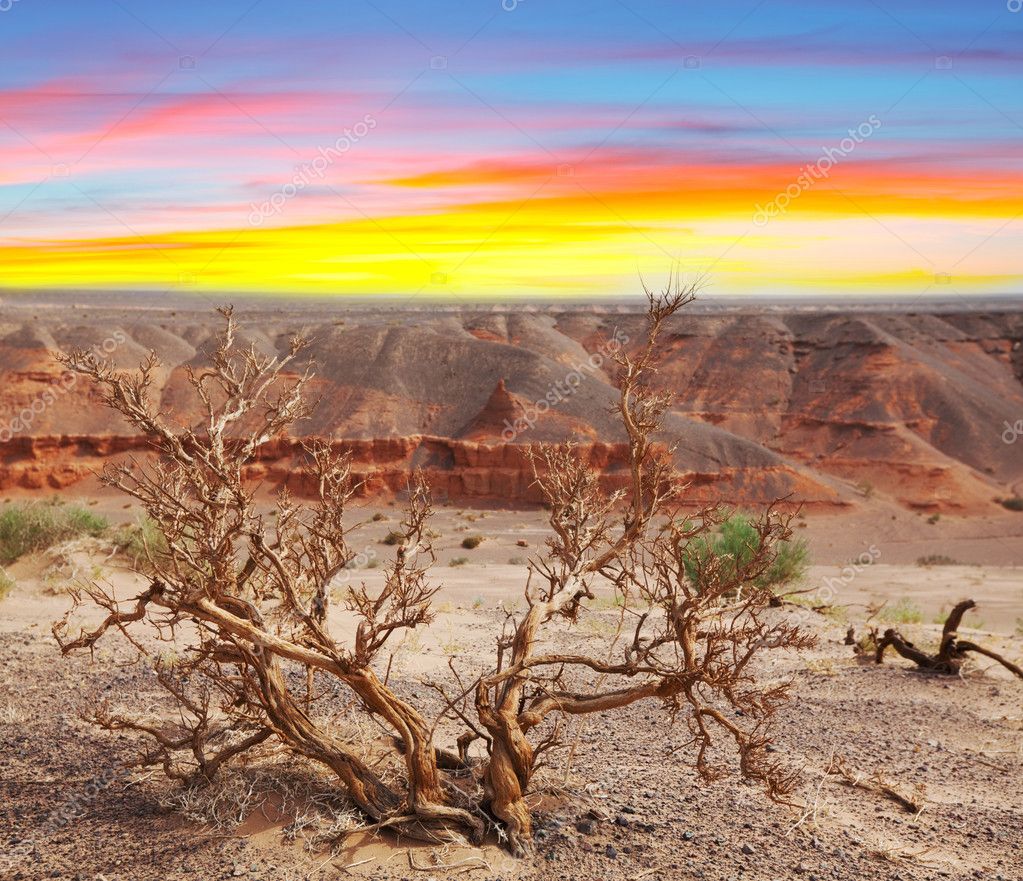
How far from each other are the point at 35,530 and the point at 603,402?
3027 centimetres

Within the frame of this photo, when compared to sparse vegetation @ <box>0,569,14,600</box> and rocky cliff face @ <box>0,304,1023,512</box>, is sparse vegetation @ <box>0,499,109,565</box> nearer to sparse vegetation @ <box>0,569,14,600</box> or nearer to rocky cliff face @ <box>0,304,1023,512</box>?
sparse vegetation @ <box>0,569,14,600</box>

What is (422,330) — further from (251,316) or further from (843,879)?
(843,879)

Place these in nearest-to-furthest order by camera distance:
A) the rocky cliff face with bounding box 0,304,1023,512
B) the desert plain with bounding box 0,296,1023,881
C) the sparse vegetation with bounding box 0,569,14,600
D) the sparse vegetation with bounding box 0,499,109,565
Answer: the desert plain with bounding box 0,296,1023,881, the sparse vegetation with bounding box 0,569,14,600, the sparse vegetation with bounding box 0,499,109,565, the rocky cliff face with bounding box 0,304,1023,512

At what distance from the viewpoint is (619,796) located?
634 centimetres

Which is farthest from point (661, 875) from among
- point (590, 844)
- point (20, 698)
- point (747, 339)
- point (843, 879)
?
point (747, 339)

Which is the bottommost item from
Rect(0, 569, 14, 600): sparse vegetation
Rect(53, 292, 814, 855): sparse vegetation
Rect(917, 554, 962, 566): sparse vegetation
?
Rect(917, 554, 962, 566): sparse vegetation

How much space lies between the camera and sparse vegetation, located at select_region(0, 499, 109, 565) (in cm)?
1533

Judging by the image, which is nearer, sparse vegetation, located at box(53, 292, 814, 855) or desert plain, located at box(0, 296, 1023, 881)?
sparse vegetation, located at box(53, 292, 814, 855)

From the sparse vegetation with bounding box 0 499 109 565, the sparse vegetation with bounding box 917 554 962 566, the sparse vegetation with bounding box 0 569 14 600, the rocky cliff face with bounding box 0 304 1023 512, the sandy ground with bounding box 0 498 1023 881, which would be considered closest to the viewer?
the sandy ground with bounding box 0 498 1023 881

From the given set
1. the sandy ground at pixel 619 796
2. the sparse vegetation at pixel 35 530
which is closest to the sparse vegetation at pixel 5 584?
the sandy ground at pixel 619 796

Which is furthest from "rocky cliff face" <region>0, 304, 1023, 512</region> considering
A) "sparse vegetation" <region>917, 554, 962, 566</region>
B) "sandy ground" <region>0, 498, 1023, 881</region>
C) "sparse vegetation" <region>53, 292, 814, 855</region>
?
"sparse vegetation" <region>53, 292, 814, 855</region>

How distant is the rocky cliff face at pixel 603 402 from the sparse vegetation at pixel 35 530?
11804mm

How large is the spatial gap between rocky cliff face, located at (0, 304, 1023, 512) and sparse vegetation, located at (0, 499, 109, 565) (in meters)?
11.8

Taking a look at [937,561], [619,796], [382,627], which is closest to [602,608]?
[619,796]
